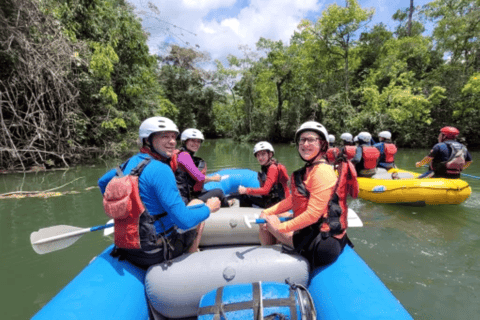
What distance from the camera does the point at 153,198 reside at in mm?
1922

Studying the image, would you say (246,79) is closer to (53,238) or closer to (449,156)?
(449,156)

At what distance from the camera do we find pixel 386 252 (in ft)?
12.4

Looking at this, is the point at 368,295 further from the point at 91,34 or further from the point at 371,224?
the point at 91,34

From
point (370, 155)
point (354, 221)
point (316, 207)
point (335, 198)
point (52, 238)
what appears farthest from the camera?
point (370, 155)

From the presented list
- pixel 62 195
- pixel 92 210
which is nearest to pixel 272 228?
pixel 92 210

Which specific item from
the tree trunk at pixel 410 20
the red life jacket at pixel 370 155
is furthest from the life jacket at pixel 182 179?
the tree trunk at pixel 410 20

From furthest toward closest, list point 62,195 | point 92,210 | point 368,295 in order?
point 62,195 → point 92,210 → point 368,295

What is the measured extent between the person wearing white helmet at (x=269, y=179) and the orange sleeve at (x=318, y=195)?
1600mm

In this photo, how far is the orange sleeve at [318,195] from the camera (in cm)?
187

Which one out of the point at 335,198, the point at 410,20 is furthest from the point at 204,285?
the point at 410,20

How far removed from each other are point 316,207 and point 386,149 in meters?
6.08

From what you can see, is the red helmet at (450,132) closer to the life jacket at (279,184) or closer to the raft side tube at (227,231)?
the life jacket at (279,184)

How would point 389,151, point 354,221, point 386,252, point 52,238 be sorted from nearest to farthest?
point 52,238, point 354,221, point 386,252, point 389,151

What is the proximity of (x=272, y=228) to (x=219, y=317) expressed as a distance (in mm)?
914
